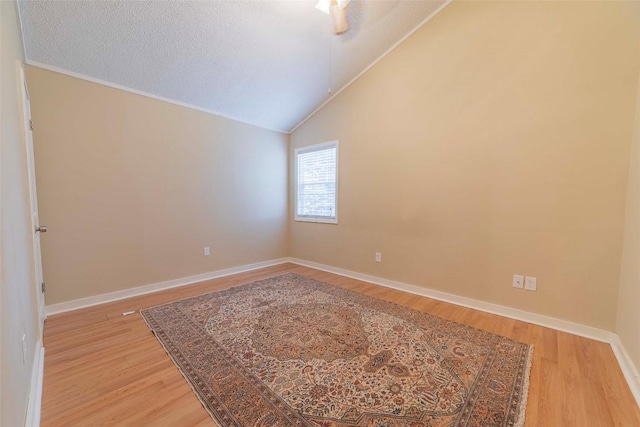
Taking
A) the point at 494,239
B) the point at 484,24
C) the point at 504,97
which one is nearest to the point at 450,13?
the point at 484,24

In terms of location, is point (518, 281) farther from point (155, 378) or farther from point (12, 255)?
point (12, 255)

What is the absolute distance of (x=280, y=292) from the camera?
10.4 ft

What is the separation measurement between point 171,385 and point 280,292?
5.33 ft

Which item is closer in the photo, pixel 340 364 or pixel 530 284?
pixel 340 364

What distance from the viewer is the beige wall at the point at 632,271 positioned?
1.69m

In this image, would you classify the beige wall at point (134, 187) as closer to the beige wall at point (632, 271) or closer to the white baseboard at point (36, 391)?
the white baseboard at point (36, 391)

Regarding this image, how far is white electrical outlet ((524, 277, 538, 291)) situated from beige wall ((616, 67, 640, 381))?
513mm

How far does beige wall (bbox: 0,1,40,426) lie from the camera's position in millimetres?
990

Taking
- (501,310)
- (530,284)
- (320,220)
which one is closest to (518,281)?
(530,284)

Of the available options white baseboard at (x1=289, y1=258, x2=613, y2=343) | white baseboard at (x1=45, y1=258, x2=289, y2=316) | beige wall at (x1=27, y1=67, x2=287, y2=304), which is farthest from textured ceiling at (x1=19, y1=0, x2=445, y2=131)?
white baseboard at (x1=289, y1=258, x2=613, y2=343)

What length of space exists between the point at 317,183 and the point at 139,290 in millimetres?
2796

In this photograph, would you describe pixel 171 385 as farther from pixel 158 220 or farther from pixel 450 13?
pixel 450 13

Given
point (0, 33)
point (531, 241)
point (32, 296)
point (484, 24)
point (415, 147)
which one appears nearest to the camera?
point (0, 33)

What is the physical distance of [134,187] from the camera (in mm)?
3035
